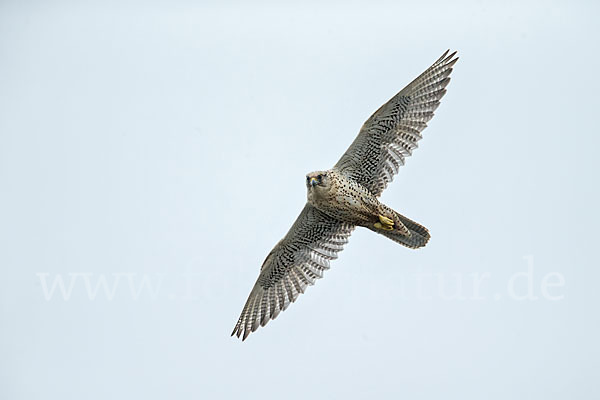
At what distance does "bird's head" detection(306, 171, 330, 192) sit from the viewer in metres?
14.4

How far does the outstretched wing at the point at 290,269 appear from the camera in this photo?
16.0 meters

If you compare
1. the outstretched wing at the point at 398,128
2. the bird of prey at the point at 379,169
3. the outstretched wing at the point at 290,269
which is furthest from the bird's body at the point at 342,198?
the outstretched wing at the point at 290,269

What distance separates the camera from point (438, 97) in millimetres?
15016

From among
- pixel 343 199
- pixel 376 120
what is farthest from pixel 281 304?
pixel 376 120

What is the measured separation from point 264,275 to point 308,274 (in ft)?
2.50

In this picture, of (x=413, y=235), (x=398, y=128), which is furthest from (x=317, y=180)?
(x=413, y=235)

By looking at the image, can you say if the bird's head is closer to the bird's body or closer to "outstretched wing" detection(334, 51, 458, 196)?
the bird's body

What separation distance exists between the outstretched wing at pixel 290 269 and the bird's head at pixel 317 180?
1.43m

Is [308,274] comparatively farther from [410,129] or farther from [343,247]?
[410,129]

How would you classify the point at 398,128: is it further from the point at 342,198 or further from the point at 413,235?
the point at 413,235

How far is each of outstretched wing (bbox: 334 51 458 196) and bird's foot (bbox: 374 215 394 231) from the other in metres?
0.75

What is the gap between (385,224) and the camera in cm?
1505

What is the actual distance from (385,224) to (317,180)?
1.43 metres

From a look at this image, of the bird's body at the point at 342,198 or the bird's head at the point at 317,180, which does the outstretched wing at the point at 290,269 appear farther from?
the bird's head at the point at 317,180
